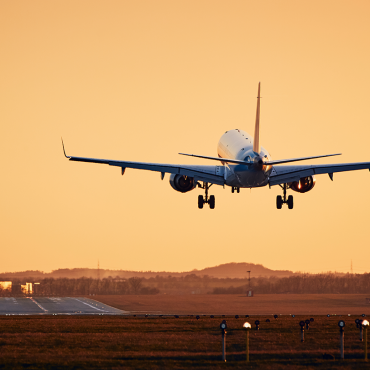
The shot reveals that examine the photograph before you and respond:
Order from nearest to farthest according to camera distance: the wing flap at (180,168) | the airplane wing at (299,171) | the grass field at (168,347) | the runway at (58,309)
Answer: the grass field at (168,347) → the wing flap at (180,168) → the airplane wing at (299,171) → the runway at (58,309)

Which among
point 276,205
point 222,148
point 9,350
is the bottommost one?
point 9,350

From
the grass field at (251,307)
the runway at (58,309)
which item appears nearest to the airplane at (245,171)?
the grass field at (251,307)

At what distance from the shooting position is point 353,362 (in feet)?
111

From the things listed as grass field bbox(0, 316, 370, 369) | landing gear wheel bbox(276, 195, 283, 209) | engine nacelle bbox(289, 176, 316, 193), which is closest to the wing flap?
landing gear wheel bbox(276, 195, 283, 209)

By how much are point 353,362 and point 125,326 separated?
27338mm

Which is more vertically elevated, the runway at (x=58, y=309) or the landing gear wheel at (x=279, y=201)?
the landing gear wheel at (x=279, y=201)

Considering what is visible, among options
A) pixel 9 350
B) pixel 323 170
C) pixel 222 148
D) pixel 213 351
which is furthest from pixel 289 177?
pixel 9 350

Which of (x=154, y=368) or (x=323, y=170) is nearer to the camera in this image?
(x=154, y=368)

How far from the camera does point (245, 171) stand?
60.9m

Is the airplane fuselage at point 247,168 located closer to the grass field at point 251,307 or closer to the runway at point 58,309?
the grass field at point 251,307

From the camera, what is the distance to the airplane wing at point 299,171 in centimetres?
6391

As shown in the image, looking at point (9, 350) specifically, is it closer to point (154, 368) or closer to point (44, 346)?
point (44, 346)

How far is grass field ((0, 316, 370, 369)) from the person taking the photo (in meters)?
33.2

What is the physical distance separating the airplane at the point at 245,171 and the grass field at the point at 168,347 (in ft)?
48.1
